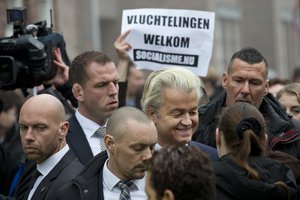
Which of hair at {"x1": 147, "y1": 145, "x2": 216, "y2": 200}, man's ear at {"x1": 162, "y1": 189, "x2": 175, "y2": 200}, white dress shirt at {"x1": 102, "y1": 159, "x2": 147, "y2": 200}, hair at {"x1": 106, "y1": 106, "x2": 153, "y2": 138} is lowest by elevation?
white dress shirt at {"x1": 102, "y1": 159, "x2": 147, "y2": 200}

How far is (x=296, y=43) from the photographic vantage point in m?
34.9

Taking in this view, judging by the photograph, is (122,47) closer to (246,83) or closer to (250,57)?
(250,57)

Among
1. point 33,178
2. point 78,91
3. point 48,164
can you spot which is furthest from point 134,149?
point 78,91

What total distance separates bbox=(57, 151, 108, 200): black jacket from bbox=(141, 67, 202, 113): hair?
0.65 m

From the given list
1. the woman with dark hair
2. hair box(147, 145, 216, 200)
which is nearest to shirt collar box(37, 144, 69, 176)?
the woman with dark hair

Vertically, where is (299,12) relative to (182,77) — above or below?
below

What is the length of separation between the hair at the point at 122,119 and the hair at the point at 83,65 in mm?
1547

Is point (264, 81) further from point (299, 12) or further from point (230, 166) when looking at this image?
point (299, 12)

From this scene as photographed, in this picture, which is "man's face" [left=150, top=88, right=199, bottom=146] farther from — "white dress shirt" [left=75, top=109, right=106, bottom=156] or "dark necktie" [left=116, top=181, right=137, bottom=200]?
"white dress shirt" [left=75, top=109, right=106, bottom=156]

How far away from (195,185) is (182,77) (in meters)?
2.08

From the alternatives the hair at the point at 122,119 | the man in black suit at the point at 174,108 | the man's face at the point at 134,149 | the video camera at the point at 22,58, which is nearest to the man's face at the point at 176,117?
the man in black suit at the point at 174,108

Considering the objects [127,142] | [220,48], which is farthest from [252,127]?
[220,48]

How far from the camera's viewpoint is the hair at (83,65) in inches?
321

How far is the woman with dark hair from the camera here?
239 inches
